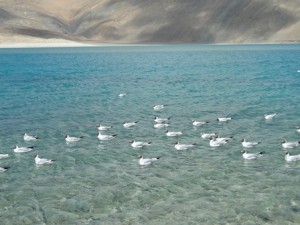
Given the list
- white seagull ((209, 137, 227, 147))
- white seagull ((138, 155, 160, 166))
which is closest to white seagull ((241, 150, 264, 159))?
white seagull ((209, 137, 227, 147))

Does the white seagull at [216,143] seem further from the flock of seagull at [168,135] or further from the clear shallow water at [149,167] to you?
the clear shallow water at [149,167]

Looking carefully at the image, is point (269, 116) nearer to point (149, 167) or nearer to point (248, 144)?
point (248, 144)

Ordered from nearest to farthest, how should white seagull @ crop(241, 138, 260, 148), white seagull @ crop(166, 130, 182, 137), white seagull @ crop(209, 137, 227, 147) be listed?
1. white seagull @ crop(241, 138, 260, 148)
2. white seagull @ crop(209, 137, 227, 147)
3. white seagull @ crop(166, 130, 182, 137)

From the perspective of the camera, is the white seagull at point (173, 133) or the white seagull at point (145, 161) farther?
the white seagull at point (173, 133)

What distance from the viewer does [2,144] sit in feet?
98.6

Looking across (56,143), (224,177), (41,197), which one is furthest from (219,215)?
(56,143)

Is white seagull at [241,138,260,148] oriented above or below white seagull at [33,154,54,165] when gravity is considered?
above

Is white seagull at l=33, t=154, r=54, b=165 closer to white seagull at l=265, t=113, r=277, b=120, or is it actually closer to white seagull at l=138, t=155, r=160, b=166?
white seagull at l=138, t=155, r=160, b=166

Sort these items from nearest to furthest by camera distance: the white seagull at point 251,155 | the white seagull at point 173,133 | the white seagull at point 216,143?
1. the white seagull at point 251,155
2. the white seagull at point 216,143
3. the white seagull at point 173,133

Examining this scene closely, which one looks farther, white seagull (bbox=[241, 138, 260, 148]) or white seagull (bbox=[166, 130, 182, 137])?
white seagull (bbox=[166, 130, 182, 137])

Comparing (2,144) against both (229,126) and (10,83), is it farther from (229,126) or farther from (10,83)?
(10,83)

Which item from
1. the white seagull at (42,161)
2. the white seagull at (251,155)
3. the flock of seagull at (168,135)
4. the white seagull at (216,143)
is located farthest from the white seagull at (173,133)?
the white seagull at (42,161)

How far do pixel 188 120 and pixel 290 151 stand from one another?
10.7m

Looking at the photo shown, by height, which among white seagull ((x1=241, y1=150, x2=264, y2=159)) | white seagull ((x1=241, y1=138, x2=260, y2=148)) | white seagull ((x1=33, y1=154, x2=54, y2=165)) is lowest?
white seagull ((x1=33, y1=154, x2=54, y2=165))
